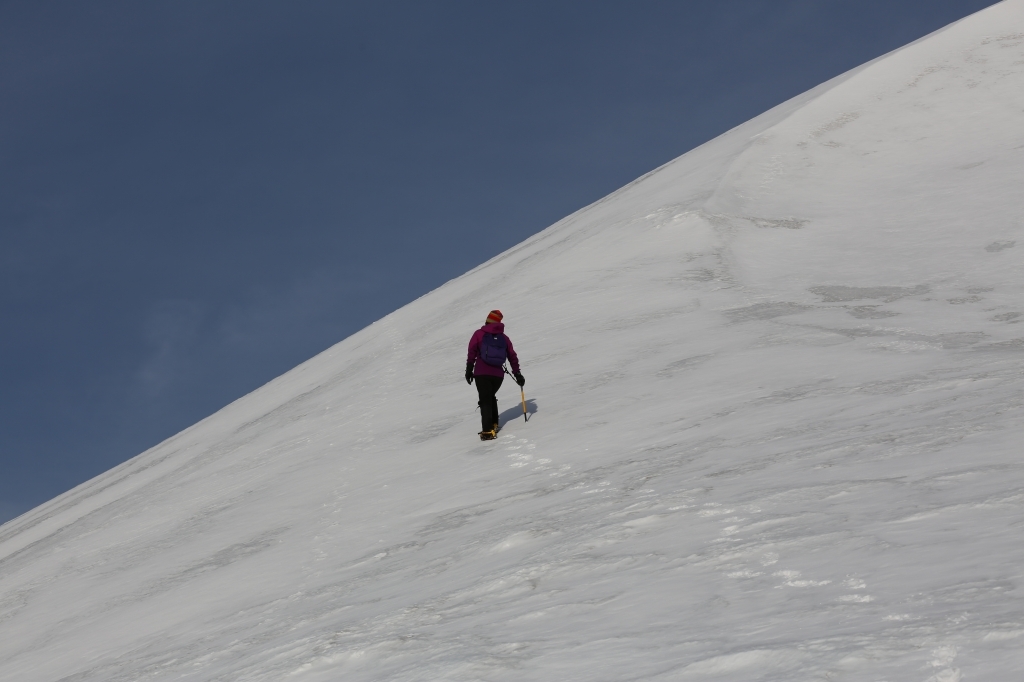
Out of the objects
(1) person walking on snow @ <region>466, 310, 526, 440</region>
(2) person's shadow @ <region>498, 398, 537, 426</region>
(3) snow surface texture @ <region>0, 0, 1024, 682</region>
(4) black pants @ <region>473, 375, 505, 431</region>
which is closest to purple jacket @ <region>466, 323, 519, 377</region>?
(1) person walking on snow @ <region>466, 310, 526, 440</region>

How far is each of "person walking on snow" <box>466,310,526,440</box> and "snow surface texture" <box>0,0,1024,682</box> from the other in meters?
0.30

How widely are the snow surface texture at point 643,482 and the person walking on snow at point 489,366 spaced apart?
30 cm

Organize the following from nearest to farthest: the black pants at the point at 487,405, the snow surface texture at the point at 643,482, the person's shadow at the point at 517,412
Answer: the snow surface texture at the point at 643,482, the black pants at the point at 487,405, the person's shadow at the point at 517,412

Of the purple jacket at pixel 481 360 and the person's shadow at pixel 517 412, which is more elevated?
the purple jacket at pixel 481 360

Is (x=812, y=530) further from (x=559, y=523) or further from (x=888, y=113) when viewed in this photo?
(x=888, y=113)

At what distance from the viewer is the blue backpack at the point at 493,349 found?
11.9m

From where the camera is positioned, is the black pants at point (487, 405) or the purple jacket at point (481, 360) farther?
the purple jacket at point (481, 360)

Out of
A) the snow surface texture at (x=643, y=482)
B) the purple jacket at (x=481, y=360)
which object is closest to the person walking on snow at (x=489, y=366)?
the purple jacket at (x=481, y=360)

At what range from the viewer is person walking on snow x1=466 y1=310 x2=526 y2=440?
1163 centimetres

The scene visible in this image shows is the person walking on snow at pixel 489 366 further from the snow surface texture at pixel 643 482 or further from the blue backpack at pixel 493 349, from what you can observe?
the snow surface texture at pixel 643 482

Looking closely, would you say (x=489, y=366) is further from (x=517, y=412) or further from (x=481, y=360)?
(x=517, y=412)

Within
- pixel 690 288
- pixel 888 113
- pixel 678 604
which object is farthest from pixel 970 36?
pixel 678 604

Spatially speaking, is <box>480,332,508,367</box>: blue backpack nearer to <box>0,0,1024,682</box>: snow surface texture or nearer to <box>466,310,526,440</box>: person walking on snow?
<box>466,310,526,440</box>: person walking on snow

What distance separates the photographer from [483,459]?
10742 millimetres
